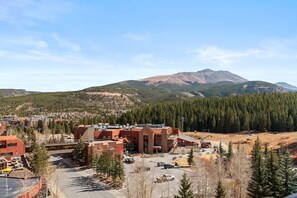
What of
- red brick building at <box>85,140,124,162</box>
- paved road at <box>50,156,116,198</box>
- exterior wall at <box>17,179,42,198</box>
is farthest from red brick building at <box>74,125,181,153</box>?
exterior wall at <box>17,179,42,198</box>

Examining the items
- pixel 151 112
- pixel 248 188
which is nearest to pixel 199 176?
pixel 248 188

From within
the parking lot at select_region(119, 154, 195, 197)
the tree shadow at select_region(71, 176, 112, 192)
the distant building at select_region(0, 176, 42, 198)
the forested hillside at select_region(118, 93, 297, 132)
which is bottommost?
the tree shadow at select_region(71, 176, 112, 192)

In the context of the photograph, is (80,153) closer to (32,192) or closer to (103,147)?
(103,147)

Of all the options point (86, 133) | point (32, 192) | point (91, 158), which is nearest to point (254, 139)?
point (86, 133)

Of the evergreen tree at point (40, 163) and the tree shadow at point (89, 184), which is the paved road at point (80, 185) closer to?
the tree shadow at point (89, 184)

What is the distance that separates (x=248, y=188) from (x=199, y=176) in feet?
18.0

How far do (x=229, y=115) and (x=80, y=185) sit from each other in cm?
8124

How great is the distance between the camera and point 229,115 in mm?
124062

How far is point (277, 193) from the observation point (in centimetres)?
3572

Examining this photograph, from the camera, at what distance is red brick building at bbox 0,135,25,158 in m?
71.1

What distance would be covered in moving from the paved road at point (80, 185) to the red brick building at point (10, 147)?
39.2 ft

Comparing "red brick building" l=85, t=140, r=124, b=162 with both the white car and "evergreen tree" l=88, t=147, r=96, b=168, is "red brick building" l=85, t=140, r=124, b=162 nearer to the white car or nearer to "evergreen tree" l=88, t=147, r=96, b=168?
"evergreen tree" l=88, t=147, r=96, b=168

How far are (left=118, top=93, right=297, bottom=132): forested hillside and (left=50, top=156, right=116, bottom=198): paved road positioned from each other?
2439 inches

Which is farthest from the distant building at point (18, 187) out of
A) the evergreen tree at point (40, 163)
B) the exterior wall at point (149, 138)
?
the exterior wall at point (149, 138)
